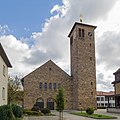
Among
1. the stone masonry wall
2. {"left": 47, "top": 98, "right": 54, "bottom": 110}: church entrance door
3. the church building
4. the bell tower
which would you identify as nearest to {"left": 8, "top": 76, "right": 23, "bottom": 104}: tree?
the stone masonry wall

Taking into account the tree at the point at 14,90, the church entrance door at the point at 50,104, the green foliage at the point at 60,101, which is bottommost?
the church entrance door at the point at 50,104

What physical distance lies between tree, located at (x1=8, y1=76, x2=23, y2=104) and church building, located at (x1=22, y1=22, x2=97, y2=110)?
14.8 feet

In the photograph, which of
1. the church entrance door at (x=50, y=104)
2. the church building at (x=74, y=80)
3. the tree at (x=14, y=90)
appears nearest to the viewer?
the tree at (x=14, y=90)

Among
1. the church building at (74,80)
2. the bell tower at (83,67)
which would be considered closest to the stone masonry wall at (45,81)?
the church building at (74,80)

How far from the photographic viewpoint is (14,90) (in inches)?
2067

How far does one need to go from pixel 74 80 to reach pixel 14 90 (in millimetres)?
15548

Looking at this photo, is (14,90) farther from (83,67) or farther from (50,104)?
(83,67)

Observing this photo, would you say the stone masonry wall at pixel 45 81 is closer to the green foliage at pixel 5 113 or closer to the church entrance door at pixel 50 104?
the church entrance door at pixel 50 104

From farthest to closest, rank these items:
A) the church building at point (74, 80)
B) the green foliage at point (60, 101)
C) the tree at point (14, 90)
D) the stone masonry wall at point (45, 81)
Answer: the stone masonry wall at point (45, 81) → the church building at point (74, 80) → the tree at point (14, 90) → the green foliage at point (60, 101)

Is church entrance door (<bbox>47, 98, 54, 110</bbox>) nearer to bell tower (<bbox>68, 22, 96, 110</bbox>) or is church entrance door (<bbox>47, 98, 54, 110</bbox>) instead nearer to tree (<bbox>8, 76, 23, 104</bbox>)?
bell tower (<bbox>68, 22, 96, 110</bbox>)

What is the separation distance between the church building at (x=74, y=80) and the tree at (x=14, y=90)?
453 cm

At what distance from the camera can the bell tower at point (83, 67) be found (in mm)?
60031

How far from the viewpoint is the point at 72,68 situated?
65.2 metres

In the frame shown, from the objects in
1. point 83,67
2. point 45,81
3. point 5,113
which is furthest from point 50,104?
point 5,113
